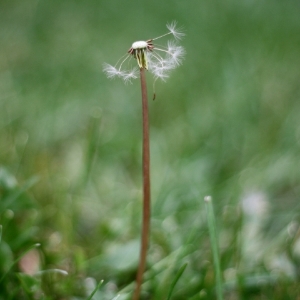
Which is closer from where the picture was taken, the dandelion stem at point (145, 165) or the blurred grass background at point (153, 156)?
the dandelion stem at point (145, 165)

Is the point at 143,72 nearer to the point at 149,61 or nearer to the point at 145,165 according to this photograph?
the point at 149,61

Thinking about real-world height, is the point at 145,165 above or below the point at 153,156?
below

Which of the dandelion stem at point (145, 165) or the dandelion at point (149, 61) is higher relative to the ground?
the dandelion at point (149, 61)

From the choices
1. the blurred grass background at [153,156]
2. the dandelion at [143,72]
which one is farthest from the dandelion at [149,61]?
the blurred grass background at [153,156]

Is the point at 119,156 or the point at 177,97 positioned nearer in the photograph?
the point at 119,156

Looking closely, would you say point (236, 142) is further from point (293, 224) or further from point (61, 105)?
point (61, 105)

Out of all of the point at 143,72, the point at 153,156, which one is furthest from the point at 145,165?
the point at 153,156

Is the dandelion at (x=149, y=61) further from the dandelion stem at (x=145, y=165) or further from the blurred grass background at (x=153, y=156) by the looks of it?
the blurred grass background at (x=153, y=156)

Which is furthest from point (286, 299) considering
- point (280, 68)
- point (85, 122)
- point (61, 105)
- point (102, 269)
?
point (280, 68)

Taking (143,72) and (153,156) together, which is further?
(153,156)
